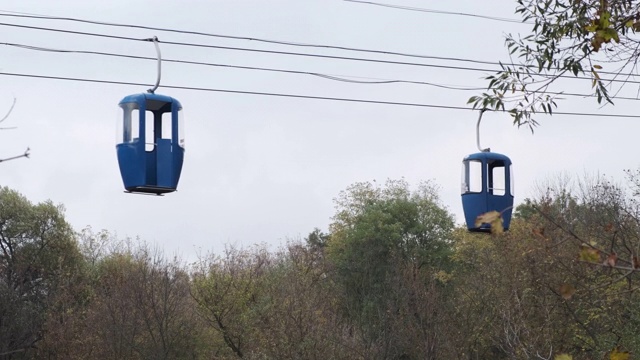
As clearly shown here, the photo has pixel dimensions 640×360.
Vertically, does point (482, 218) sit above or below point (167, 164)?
below

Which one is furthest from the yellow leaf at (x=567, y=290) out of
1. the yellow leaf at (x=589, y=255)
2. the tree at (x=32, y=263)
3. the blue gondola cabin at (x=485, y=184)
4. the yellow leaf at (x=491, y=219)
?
the tree at (x=32, y=263)

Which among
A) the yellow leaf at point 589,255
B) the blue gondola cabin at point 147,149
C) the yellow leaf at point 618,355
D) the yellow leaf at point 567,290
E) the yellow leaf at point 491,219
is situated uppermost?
the blue gondola cabin at point 147,149

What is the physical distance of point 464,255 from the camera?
52844 millimetres

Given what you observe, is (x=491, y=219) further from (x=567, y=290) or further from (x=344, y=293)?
(x=344, y=293)

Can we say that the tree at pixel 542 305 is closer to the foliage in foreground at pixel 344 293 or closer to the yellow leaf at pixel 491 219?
the foliage in foreground at pixel 344 293

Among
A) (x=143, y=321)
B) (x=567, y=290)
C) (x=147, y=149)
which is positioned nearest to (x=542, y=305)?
(x=143, y=321)

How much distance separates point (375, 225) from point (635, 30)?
48.9m

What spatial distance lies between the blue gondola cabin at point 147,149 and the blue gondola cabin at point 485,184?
20.7ft

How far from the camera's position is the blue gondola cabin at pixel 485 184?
20.2 metres

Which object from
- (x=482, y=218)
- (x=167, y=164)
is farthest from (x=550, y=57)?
A: (x=167, y=164)

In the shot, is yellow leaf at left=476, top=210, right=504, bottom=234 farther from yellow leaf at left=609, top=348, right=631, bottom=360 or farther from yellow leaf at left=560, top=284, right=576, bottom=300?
yellow leaf at left=609, top=348, right=631, bottom=360

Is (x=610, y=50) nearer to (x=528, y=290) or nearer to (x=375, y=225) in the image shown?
(x=528, y=290)

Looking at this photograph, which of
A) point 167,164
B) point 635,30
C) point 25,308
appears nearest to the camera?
point 635,30

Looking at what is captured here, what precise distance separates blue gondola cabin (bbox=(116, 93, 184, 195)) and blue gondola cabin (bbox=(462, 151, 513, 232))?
6.31 m
